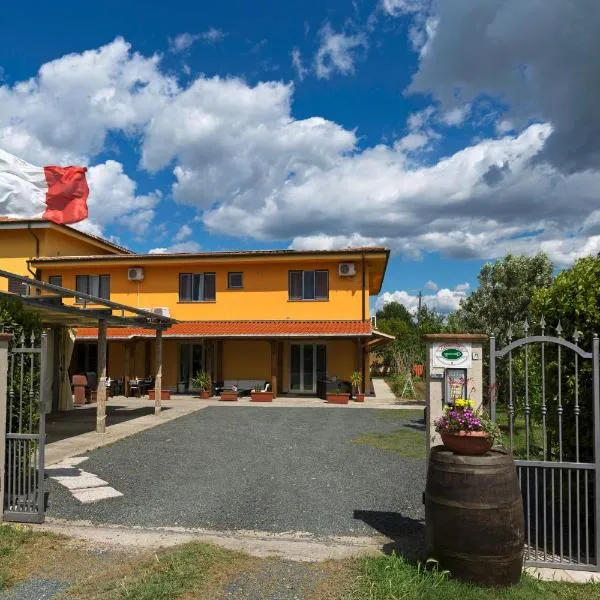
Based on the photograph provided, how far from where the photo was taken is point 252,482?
786 cm

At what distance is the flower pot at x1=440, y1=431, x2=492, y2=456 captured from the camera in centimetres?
455

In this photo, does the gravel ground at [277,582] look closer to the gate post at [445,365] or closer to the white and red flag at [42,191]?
the gate post at [445,365]

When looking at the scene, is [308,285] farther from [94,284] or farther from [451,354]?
[451,354]

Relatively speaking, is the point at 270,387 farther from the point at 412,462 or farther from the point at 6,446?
the point at 6,446

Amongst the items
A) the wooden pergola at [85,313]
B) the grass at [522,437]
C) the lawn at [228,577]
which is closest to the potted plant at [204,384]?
the wooden pergola at [85,313]

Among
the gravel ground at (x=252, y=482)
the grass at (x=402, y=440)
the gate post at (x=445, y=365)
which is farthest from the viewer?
the grass at (x=402, y=440)

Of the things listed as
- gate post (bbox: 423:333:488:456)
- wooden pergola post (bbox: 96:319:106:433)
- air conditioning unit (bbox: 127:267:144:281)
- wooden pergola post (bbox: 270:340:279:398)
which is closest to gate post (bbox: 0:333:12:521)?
gate post (bbox: 423:333:488:456)

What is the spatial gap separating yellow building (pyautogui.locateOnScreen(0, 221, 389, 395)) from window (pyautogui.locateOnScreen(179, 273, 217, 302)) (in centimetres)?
4

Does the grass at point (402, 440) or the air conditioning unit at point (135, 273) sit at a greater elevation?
the air conditioning unit at point (135, 273)

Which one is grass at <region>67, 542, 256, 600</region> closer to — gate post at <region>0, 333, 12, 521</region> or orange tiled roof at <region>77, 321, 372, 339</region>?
gate post at <region>0, 333, 12, 521</region>

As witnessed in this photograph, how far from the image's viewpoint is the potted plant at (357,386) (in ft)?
67.7

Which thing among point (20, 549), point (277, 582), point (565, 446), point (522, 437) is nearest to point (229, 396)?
point (522, 437)

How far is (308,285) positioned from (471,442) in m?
18.3

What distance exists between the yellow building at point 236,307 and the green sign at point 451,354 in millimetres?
15241
